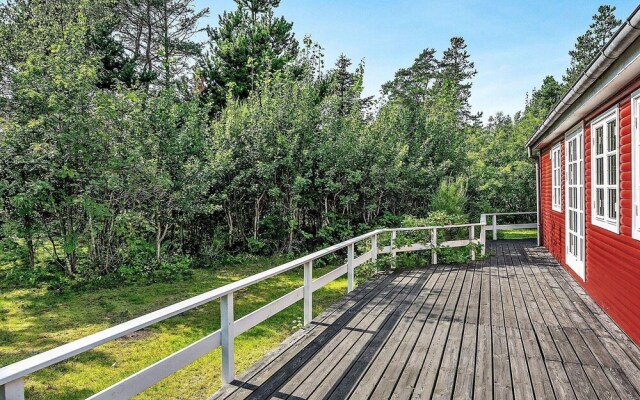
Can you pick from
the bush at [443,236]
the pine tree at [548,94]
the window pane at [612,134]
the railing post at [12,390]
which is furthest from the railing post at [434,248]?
the pine tree at [548,94]

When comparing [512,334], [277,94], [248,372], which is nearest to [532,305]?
[512,334]

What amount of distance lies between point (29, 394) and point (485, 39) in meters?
14.6

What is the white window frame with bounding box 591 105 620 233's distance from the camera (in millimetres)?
4273

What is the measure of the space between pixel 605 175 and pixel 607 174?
0.04 meters

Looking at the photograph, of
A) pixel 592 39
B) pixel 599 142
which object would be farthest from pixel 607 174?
pixel 592 39

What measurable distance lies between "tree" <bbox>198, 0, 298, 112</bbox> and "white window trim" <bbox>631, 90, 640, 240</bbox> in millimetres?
12362

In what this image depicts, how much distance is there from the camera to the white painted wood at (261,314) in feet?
10.4

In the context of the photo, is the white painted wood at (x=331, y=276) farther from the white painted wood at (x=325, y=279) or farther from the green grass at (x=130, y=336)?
the green grass at (x=130, y=336)

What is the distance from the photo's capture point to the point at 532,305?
5.30 meters

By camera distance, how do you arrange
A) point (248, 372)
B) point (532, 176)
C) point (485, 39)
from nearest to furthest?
point (248, 372)
point (485, 39)
point (532, 176)

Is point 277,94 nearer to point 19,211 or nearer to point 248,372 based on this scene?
point 19,211

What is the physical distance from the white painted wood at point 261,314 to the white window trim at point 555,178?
22.2 ft

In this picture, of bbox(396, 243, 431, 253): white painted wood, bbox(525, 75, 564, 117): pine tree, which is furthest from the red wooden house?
bbox(525, 75, 564, 117): pine tree

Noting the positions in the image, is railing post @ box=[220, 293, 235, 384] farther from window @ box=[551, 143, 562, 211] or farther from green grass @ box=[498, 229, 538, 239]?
green grass @ box=[498, 229, 538, 239]
